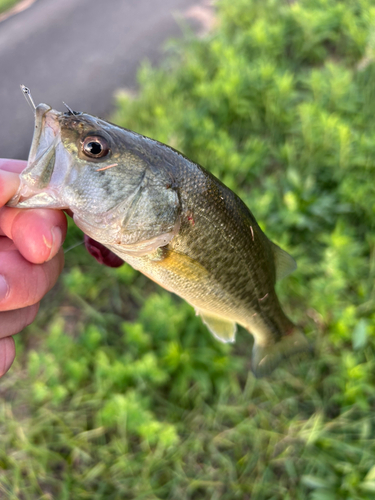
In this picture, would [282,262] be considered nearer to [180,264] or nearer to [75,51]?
[180,264]

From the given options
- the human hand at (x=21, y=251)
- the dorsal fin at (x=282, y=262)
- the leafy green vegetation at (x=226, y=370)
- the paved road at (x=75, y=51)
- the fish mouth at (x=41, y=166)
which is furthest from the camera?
the paved road at (x=75, y=51)

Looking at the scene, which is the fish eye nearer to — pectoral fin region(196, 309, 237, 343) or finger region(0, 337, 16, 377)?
finger region(0, 337, 16, 377)

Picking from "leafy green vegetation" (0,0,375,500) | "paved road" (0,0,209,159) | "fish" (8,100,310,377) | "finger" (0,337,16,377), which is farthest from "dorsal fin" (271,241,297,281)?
"paved road" (0,0,209,159)

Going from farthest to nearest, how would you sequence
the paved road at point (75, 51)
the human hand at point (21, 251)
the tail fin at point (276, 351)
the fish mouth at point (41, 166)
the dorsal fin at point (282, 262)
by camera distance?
the paved road at point (75, 51) → the tail fin at point (276, 351) → the dorsal fin at point (282, 262) → the human hand at point (21, 251) → the fish mouth at point (41, 166)

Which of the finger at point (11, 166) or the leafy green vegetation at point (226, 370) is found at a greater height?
the finger at point (11, 166)

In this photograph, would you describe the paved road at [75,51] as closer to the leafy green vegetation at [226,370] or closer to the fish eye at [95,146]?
the leafy green vegetation at [226,370]

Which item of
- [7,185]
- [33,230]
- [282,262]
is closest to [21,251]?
[33,230]

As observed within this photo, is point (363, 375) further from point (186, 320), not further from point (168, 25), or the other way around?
point (168, 25)

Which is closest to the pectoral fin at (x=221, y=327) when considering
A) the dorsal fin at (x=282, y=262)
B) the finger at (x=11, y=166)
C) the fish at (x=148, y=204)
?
the fish at (x=148, y=204)
